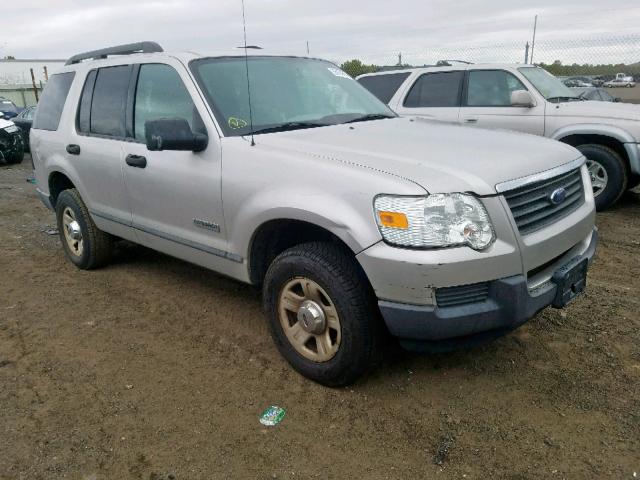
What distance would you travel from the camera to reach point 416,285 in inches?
97.5

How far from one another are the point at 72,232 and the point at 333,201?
3.35m

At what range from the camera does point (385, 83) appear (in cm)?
804

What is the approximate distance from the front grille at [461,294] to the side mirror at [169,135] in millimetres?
1691

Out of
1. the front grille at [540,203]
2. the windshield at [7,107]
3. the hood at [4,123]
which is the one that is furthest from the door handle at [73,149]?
the windshield at [7,107]

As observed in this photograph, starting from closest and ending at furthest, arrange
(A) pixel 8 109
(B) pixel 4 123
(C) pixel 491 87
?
1. (C) pixel 491 87
2. (B) pixel 4 123
3. (A) pixel 8 109

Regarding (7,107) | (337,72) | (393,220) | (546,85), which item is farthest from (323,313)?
(7,107)

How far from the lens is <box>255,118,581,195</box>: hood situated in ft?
8.45

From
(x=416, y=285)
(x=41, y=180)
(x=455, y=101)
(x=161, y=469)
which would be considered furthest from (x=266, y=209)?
(x=455, y=101)

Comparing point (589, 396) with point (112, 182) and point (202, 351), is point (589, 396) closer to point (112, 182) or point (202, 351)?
point (202, 351)

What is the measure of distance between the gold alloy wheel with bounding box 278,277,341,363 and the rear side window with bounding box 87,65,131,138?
78.4 inches

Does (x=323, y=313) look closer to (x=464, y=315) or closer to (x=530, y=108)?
(x=464, y=315)

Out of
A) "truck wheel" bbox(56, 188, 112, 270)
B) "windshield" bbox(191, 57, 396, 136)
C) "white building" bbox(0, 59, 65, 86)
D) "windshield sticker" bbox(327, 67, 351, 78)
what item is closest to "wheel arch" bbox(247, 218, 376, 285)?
"windshield" bbox(191, 57, 396, 136)

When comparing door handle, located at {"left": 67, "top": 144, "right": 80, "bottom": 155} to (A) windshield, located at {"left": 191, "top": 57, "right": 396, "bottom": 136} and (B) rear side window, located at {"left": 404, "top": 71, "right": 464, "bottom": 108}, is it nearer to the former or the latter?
(A) windshield, located at {"left": 191, "top": 57, "right": 396, "bottom": 136}

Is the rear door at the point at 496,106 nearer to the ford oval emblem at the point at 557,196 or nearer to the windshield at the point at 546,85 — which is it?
the windshield at the point at 546,85
